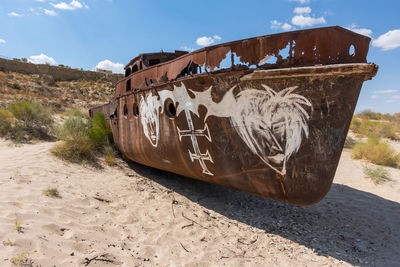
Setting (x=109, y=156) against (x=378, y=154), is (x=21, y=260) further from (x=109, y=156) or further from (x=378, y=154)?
(x=378, y=154)

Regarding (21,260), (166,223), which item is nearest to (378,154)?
(166,223)

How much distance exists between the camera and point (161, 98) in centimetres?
407

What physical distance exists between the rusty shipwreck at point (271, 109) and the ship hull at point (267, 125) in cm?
1

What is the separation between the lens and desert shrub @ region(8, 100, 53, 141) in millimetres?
7520

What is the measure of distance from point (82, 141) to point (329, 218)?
5.53 metres

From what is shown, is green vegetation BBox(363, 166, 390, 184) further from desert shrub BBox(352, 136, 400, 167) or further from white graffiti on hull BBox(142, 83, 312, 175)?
white graffiti on hull BBox(142, 83, 312, 175)

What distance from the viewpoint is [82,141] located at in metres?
5.71

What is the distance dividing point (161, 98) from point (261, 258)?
281 centimetres

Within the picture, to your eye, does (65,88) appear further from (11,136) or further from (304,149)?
(304,149)

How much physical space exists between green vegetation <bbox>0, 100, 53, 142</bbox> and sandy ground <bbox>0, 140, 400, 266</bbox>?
2268mm

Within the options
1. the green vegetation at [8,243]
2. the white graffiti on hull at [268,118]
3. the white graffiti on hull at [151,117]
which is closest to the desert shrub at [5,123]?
the white graffiti on hull at [151,117]

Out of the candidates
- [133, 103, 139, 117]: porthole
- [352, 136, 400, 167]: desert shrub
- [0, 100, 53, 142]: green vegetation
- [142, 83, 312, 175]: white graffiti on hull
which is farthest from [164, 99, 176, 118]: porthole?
[352, 136, 400, 167]: desert shrub

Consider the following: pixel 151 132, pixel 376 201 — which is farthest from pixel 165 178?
pixel 376 201

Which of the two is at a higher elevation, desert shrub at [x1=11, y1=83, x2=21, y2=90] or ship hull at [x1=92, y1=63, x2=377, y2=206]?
desert shrub at [x1=11, y1=83, x2=21, y2=90]
